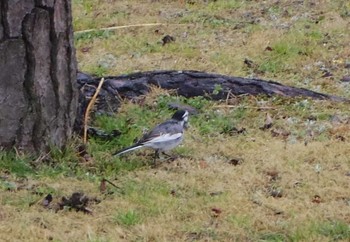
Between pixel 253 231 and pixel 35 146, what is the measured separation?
6.61 feet

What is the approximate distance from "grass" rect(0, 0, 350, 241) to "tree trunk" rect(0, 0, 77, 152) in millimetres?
194

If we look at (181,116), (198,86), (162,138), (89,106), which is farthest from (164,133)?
(198,86)

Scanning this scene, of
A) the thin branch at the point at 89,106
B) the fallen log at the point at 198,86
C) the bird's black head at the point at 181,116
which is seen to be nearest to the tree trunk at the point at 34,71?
the thin branch at the point at 89,106

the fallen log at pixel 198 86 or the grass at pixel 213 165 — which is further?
the fallen log at pixel 198 86

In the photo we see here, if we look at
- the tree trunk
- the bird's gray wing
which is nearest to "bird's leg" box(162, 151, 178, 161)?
the bird's gray wing

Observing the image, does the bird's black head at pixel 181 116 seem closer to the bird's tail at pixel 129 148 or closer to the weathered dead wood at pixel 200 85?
the bird's tail at pixel 129 148

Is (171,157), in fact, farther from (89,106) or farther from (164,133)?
(89,106)

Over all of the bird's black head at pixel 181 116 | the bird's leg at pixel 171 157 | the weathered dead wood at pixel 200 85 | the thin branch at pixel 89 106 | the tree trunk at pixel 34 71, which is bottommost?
the weathered dead wood at pixel 200 85

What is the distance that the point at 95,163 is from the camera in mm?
6957

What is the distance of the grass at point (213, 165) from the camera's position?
576 cm

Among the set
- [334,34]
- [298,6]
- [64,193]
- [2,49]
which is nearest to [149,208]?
[64,193]

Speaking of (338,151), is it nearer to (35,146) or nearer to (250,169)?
(250,169)

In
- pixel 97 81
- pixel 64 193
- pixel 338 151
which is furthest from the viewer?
pixel 97 81

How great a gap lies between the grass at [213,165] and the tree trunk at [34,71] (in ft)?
0.64
